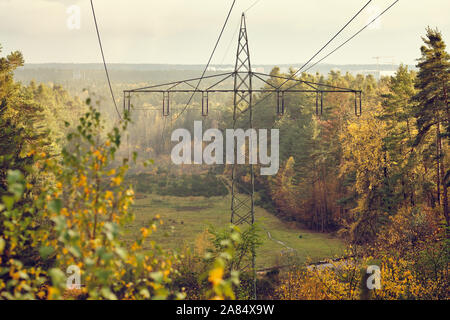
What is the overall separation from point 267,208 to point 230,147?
2374 centimetres

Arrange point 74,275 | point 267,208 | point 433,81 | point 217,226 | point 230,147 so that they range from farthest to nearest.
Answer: point 230,147
point 267,208
point 217,226
point 433,81
point 74,275

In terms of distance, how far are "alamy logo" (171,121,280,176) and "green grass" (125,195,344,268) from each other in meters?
7.19

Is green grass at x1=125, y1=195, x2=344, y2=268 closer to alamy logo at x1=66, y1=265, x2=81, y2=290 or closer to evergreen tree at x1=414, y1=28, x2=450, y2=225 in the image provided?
evergreen tree at x1=414, y1=28, x2=450, y2=225

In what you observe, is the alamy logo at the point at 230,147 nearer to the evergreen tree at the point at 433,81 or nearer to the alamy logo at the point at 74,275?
the alamy logo at the point at 74,275

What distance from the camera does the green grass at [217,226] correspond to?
1735 inches

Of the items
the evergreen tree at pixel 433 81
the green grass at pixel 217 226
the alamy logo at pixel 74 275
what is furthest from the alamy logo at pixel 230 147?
the evergreen tree at pixel 433 81

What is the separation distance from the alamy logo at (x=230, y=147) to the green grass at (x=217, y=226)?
7.19m

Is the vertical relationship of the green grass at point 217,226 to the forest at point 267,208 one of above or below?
below

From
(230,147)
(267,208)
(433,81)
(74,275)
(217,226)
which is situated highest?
(433,81)

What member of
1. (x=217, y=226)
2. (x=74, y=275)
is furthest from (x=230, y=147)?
(x=74, y=275)

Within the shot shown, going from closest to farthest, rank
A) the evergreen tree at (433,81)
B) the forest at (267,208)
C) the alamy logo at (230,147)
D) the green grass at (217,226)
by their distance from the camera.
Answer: the forest at (267,208) < the evergreen tree at (433,81) < the green grass at (217,226) < the alamy logo at (230,147)

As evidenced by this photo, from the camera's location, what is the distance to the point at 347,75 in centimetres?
10012

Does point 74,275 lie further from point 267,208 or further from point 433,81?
point 267,208

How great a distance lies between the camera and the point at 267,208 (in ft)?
222
